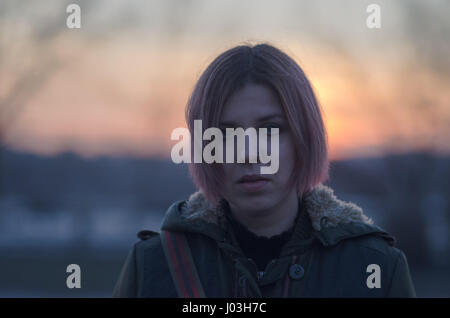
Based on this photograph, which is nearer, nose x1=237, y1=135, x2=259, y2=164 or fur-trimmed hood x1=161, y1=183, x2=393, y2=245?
nose x1=237, y1=135, x2=259, y2=164

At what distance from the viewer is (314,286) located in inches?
64.9

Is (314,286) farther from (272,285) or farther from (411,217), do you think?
(411,217)

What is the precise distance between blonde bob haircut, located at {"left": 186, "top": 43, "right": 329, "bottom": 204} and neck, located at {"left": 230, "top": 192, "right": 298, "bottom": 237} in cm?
9

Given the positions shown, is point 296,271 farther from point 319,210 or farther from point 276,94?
point 276,94

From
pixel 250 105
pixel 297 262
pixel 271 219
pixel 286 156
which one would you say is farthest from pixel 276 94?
pixel 297 262

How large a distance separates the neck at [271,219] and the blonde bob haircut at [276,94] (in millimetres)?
91

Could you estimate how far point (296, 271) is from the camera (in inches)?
64.9

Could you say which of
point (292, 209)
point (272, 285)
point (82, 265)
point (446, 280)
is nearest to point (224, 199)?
point (292, 209)

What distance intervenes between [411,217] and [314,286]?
7.46 m

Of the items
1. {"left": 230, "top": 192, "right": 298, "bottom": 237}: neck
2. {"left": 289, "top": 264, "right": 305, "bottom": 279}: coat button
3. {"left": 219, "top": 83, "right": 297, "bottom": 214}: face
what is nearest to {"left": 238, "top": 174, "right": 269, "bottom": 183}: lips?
{"left": 219, "top": 83, "right": 297, "bottom": 214}: face

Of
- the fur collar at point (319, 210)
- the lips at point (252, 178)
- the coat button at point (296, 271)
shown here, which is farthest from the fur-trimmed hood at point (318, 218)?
the lips at point (252, 178)

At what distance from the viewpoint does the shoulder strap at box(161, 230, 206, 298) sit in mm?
1660

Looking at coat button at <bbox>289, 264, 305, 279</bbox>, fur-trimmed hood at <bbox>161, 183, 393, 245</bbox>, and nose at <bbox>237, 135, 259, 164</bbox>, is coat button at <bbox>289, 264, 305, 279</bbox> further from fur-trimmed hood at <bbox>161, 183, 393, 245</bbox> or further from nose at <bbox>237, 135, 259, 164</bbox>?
nose at <bbox>237, 135, 259, 164</bbox>

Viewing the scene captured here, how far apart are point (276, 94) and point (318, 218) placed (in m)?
0.44
